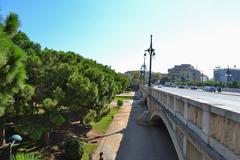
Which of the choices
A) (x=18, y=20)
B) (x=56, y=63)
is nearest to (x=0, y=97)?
(x=18, y=20)

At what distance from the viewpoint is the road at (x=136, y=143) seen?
938 inches

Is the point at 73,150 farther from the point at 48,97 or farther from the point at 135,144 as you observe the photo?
the point at 135,144

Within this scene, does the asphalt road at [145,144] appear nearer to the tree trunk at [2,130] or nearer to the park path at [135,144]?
the park path at [135,144]

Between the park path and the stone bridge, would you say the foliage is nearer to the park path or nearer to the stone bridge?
the stone bridge

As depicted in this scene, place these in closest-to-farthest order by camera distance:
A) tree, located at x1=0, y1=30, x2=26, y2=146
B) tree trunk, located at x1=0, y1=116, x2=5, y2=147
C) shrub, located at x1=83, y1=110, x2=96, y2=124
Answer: tree, located at x1=0, y1=30, x2=26, y2=146 → tree trunk, located at x1=0, y1=116, x2=5, y2=147 → shrub, located at x1=83, y1=110, x2=96, y2=124

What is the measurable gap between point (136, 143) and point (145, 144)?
780mm

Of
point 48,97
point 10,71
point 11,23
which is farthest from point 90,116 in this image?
point 10,71

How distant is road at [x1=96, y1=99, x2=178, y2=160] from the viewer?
2383 centimetres

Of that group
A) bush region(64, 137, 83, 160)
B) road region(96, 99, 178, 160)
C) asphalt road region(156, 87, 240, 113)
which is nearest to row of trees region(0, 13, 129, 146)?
bush region(64, 137, 83, 160)

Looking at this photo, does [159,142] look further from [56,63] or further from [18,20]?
[18,20]

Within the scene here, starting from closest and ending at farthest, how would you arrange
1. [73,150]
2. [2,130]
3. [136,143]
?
[73,150] < [2,130] < [136,143]

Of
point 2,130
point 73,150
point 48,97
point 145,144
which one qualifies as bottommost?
point 145,144

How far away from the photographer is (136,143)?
92.3 feet

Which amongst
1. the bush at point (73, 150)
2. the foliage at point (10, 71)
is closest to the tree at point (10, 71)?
the foliage at point (10, 71)
